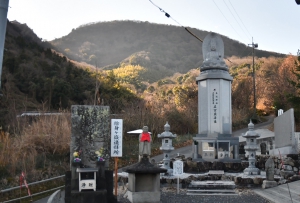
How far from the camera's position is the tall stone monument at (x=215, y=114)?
14.5 m

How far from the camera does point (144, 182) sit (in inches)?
328

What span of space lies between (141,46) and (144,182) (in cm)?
7518

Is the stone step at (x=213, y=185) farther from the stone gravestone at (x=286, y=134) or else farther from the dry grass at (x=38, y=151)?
the dry grass at (x=38, y=151)

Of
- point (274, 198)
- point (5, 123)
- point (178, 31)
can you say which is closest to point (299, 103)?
point (274, 198)

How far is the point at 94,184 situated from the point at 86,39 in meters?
85.5

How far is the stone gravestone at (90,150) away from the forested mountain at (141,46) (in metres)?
46.5

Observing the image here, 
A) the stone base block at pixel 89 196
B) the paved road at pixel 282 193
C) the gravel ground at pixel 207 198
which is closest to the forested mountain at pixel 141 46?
the paved road at pixel 282 193

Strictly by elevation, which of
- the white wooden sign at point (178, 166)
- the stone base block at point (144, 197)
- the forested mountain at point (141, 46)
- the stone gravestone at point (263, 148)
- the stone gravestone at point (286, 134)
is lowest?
the stone base block at point (144, 197)

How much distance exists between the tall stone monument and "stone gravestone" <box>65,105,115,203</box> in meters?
7.57

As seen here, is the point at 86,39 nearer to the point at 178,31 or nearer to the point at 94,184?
the point at 178,31

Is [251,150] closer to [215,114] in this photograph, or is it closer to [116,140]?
[215,114]

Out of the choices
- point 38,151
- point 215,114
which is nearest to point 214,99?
point 215,114

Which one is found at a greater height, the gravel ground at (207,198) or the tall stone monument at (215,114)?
the tall stone monument at (215,114)

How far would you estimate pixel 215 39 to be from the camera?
640 inches
